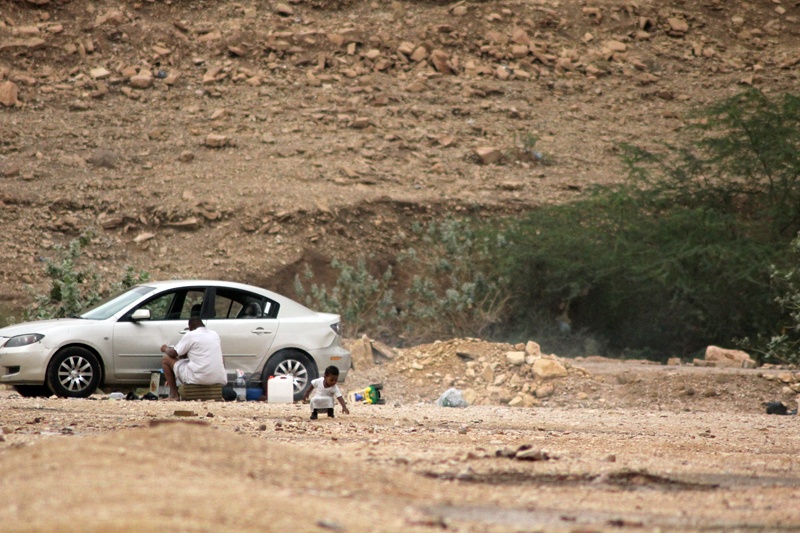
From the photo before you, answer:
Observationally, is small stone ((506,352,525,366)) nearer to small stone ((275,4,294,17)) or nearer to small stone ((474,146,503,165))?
small stone ((474,146,503,165))

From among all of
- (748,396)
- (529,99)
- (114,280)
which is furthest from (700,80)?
(748,396)

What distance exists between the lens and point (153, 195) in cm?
3075

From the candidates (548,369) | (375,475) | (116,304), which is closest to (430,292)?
(548,369)

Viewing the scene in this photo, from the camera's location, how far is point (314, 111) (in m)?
34.3

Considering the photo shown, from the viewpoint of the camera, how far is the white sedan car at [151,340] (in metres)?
13.6

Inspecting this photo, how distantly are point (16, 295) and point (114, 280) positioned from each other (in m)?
2.37

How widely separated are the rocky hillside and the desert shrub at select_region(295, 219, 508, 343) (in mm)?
1723

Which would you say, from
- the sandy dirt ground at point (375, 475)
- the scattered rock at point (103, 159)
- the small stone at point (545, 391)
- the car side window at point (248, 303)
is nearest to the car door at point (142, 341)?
A: the car side window at point (248, 303)

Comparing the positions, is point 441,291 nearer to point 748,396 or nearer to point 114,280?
point 114,280

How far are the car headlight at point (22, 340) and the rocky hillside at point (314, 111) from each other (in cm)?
1429

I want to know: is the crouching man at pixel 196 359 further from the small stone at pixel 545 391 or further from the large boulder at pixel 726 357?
the large boulder at pixel 726 357

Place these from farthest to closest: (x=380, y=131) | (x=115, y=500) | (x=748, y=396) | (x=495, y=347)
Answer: (x=380, y=131)
(x=495, y=347)
(x=748, y=396)
(x=115, y=500)

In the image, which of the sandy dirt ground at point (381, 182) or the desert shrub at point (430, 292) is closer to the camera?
the sandy dirt ground at point (381, 182)

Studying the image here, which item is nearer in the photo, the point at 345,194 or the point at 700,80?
the point at 345,194
